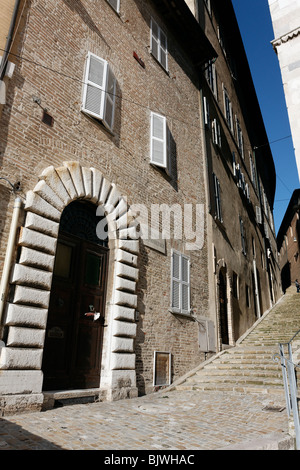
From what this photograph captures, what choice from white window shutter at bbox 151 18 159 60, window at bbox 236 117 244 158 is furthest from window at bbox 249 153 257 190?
white window shutter at bbox 151 18 159 60

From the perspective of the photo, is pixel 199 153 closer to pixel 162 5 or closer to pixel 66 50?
pixel 162 5

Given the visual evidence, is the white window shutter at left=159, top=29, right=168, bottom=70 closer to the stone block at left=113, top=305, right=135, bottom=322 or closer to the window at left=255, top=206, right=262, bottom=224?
the stone block at left=113, top=305, right=135, bottom=322

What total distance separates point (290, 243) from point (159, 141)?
29499mm

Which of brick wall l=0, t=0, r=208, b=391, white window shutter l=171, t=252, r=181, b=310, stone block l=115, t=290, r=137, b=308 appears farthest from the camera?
white window shutter l=171, t=252, r=181, b=310

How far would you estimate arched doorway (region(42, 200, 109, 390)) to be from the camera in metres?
6.09

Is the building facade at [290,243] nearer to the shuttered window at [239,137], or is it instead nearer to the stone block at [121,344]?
the shuttered window at [239,137]

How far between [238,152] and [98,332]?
15.2m

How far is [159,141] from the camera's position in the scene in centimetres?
991

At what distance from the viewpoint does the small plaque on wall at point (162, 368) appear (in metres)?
7.93

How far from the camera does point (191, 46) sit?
13.4 m

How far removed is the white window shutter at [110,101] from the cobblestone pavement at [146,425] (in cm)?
597

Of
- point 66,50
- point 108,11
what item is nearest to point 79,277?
Answer: point 66,50

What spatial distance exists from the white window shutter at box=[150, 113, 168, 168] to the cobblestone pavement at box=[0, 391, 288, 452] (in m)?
6.16

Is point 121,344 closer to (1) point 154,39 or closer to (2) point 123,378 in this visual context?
(2) point 123,378
